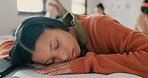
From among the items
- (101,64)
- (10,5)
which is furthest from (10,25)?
(101,64)

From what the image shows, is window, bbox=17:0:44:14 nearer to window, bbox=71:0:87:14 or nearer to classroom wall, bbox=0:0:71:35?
classroom wall, bbox=0:0:71:35

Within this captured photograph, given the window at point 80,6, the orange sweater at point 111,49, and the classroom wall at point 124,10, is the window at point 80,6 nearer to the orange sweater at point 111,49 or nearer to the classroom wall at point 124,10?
the classroom wall at point 124,10

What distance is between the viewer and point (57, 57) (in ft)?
2.30

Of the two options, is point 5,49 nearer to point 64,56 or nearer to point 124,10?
point 64,56

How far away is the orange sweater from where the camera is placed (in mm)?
664

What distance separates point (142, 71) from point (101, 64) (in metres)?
0.18

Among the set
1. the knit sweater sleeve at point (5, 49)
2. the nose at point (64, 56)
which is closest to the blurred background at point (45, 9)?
the knit sweater sleeve at point (5, 49)

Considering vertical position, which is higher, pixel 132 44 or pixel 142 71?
pixel 132 44

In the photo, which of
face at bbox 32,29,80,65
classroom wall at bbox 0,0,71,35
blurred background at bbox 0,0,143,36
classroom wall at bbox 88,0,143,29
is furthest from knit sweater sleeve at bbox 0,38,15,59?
classroom wall at bbox 88,0,143,29

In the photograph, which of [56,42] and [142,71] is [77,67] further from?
[142,71]

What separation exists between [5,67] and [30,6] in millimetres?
2808

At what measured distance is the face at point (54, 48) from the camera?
2.22 feet

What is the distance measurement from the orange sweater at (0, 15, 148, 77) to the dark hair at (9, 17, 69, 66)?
0.20 m

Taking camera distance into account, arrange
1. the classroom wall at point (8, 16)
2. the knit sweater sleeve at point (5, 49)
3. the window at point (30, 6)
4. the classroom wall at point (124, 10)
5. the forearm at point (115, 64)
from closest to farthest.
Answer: the forearm at point (115, 64) < the knit sweater sleeve at point (5, 49) < the classroom wall at point (8, 16) < the window at point (30, 6) < the classroom wall at point (124, 10)
